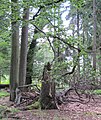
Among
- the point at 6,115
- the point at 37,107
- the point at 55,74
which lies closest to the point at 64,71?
the point at 55,74

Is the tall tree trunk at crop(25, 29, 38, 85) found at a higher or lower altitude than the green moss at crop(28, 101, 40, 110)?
higher

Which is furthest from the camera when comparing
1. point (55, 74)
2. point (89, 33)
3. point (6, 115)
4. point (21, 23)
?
point (89, 33)

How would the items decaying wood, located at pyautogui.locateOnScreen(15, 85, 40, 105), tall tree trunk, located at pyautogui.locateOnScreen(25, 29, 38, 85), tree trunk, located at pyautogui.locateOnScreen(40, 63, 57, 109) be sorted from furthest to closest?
tall tree trunk, located at pyautogui.locateOnScreen(25, 29, 38, 85)
decaying wood, located at pyautogui.locateOnScreen(15, 85, 40, 105)
tree trunk, located at pyautogui.locateOnScreen(40, 63, 57, 109)

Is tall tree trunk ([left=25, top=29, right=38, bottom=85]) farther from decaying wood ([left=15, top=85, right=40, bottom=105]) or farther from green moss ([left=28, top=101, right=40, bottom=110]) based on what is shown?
green moss ([left=28, top=101, right=40, bottom=110])

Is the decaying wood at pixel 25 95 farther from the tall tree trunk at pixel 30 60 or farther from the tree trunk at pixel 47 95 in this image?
the tall tree trunk at pixel 30 60

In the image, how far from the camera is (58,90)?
923 cm

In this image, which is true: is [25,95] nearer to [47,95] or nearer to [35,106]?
[35,106]

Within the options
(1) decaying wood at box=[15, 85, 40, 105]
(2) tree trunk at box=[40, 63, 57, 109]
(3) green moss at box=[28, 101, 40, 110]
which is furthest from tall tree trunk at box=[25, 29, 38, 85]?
(2) tree trunk at box=[40, 63, 57, 109]

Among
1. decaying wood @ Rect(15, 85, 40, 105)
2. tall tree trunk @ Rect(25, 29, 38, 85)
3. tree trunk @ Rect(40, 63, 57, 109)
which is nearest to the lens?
tree trunk @ Rect(40, 63, 57, 109)

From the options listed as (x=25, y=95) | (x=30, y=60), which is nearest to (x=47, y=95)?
(x=25, y=95)

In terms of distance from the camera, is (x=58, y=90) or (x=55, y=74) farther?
(x=58, y=90)

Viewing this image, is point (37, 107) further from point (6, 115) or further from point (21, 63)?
point (21, 63)

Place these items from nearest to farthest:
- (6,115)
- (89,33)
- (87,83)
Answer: (6,115)
(87,83)
(89,33)

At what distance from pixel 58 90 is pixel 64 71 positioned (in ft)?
6.55
